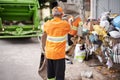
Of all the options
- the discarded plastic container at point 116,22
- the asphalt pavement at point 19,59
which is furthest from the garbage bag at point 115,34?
the asphalt pavement at point 19,59

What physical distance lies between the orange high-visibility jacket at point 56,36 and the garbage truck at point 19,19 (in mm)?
6521

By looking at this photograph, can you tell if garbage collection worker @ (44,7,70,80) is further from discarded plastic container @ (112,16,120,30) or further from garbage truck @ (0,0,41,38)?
garbage truck @ (0,0,41,38)

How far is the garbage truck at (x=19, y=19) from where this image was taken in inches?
459

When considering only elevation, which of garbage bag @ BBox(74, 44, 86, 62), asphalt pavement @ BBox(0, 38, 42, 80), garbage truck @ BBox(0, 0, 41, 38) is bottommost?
asphalt pavement @ BBox(0, 38, 42, 80)

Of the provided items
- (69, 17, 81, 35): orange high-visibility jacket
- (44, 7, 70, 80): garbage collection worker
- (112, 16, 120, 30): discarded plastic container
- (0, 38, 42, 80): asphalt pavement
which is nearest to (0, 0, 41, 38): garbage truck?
(0, 38, 42, 80): asphalt pavement

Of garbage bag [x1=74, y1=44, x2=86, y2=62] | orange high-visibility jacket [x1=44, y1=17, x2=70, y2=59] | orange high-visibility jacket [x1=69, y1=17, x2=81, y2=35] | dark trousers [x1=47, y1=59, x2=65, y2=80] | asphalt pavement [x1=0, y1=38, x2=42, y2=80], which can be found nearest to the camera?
orange high-visibility jacket [x1=44, y1=17, x2=70, y2=59]

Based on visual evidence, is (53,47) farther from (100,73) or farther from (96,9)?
(96,9)

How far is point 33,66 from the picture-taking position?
7.73 m

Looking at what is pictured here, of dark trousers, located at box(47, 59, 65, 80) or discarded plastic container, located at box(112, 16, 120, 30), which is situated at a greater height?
discarded plastic container, located at box(112, 16, 120, 30)

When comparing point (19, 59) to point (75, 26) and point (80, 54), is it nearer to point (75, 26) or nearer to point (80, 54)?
point (75, 26)

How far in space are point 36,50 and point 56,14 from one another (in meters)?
4.95

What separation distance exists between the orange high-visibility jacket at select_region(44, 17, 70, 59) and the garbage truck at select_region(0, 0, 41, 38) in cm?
652

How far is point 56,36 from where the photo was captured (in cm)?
510

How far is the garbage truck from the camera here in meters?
11.7
